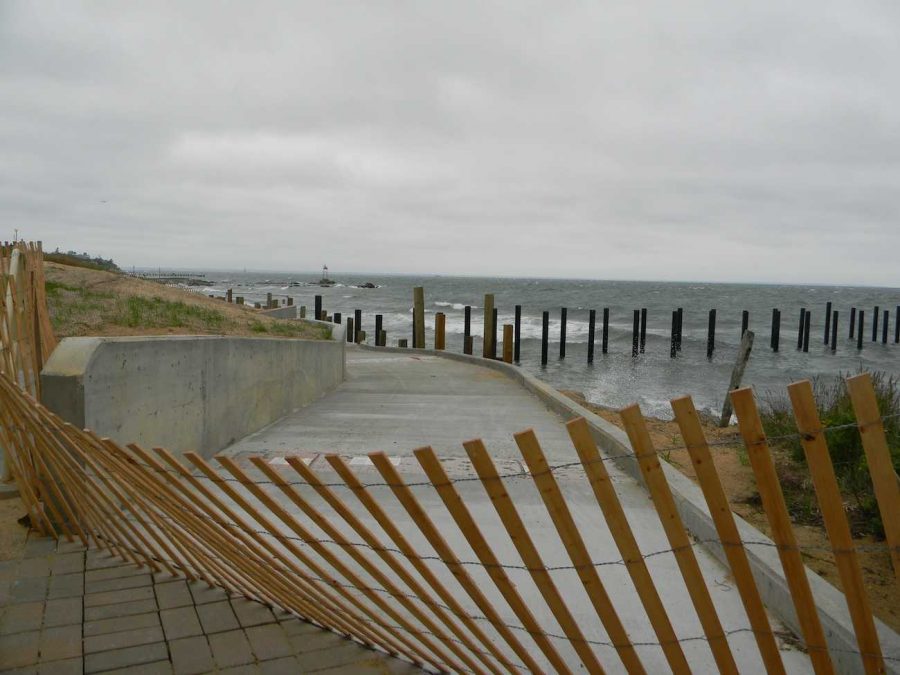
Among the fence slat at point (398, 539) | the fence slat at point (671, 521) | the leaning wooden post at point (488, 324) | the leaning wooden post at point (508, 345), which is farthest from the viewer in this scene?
the leaning wooden post at point (488, 324)

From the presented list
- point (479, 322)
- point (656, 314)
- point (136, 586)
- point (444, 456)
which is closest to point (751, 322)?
point (656, 314)

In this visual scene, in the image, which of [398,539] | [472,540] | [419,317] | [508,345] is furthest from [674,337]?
[472,540]

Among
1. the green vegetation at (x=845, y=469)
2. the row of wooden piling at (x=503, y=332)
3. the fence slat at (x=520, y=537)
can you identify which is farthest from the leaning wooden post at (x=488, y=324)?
the fence slat at (x=520, y=537)

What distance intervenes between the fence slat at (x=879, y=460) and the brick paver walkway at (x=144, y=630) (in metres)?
1.93

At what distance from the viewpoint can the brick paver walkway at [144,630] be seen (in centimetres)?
288

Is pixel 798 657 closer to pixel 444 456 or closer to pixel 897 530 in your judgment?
pixel 897 530

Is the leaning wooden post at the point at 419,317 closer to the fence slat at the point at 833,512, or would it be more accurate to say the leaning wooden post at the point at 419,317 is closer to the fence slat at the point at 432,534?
the fence slat at the point at 432,534

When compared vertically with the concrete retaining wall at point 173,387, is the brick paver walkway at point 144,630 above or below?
below

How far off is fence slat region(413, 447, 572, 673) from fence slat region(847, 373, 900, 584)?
3.53ft

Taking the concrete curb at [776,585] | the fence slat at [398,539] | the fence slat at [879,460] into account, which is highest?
the fence slat at [879,460]

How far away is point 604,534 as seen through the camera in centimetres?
456

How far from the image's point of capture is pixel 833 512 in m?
1.79

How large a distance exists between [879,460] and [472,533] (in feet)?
3.76

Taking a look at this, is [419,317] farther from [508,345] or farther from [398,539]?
[398,539]
